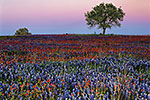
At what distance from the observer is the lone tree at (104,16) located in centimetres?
3528

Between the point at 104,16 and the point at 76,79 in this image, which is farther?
the point at 104,16

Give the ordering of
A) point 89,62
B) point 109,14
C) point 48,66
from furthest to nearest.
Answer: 1. point 109,14
2. point 89,62
3. point 48,66

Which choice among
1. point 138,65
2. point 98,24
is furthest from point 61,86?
point 98,24

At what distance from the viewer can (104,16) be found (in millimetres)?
35906

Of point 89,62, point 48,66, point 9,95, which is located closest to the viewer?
point 9,95

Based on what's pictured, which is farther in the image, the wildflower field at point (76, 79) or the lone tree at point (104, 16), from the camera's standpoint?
the lone tree at point (104, 16)

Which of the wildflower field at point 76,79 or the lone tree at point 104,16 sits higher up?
the lone tree at point 104,16

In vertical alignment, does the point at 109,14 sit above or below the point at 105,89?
above

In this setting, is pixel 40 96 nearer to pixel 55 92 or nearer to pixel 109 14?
pixel 55 92

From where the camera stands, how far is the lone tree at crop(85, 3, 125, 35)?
35.3m

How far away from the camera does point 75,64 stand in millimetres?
6527

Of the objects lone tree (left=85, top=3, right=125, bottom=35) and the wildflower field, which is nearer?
the wildflower field

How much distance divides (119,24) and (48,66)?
32.3 metres

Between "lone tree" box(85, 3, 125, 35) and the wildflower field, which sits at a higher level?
"lone tree" box(85, 3, 125, 35)
